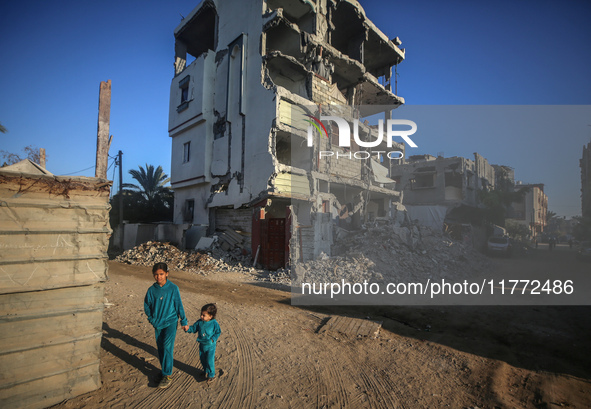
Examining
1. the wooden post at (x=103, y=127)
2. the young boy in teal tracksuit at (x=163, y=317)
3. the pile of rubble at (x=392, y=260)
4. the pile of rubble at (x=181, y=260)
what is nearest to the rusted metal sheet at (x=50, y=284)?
the young boy in teal tracksuit at (x=163, y=317)

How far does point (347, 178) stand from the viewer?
18.2 metres

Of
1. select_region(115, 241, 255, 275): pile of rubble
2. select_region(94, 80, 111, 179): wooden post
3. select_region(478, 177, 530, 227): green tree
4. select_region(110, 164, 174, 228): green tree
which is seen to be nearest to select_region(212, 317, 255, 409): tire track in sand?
select_region(94, 80, 111, 179): wooden post

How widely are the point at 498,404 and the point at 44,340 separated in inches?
202

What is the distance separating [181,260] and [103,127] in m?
Result: 10.9

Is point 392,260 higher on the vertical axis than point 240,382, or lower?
higher

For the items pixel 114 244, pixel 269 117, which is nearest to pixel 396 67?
pixel 269 117

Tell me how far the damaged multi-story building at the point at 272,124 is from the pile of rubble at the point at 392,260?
1.27 m

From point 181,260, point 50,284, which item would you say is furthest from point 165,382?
point 181,260

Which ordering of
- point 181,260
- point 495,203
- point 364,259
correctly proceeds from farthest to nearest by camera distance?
point 495,203 < point 181,260 < point 364,259

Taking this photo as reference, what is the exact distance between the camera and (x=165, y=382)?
3664 millimetres

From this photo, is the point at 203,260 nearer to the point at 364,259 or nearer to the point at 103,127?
the point at 364,259

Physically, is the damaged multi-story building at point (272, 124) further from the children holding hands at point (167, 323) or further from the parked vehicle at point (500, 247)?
the parked vehicle at point (500, 247)

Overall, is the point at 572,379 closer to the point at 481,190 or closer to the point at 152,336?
the point at 152,336

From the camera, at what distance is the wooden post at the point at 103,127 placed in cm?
439
